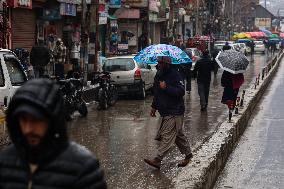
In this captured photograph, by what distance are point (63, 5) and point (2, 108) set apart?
13027 millimetres

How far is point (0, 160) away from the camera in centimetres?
293

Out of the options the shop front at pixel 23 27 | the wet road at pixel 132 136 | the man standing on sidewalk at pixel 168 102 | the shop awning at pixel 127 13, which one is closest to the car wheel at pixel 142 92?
the wet road at pixel 132 136

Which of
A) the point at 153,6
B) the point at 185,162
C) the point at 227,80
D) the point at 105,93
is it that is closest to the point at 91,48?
the point at 105,93

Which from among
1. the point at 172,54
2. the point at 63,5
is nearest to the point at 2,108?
the point at 172,54

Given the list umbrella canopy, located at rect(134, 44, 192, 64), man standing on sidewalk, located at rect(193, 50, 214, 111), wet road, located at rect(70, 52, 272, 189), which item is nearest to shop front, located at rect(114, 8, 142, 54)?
man standing on sidewalk, located at rect(193, 50, 214, 111)

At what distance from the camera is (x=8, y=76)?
9594 millimetres

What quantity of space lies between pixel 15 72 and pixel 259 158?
4.36 m

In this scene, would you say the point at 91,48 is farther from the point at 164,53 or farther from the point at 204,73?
the point at 164,53

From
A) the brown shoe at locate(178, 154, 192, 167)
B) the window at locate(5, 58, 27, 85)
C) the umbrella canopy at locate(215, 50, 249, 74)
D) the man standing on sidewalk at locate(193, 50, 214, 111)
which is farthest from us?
the man standing on sidewalk at locate(193, 50, 214, 111)

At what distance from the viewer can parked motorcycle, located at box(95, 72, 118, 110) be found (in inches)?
636

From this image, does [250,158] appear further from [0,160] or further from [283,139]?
[0,160]

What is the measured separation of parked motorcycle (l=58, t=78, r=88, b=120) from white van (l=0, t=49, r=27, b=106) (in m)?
3.67

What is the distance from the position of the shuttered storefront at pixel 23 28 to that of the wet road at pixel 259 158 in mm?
8873

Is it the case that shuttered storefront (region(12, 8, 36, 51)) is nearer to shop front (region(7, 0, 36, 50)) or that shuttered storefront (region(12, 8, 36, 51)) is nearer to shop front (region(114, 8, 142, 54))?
shop front (region(7, 0, 36, 50))
